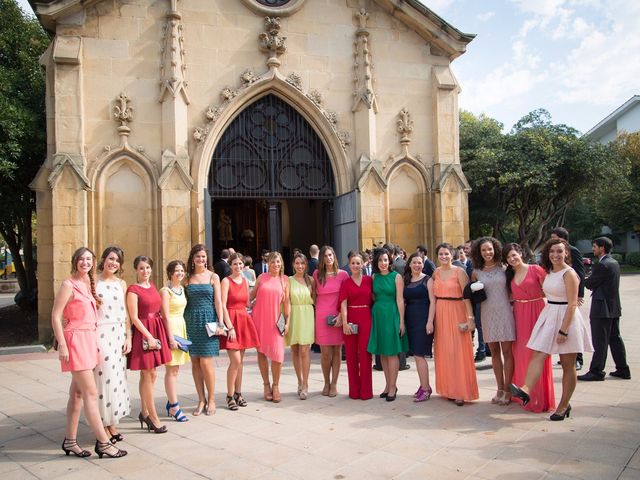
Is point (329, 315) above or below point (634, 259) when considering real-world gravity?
below

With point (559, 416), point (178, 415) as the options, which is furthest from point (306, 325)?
point (559, 416)

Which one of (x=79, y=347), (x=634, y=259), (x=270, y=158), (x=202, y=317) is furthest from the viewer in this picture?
(x=634, y=259)

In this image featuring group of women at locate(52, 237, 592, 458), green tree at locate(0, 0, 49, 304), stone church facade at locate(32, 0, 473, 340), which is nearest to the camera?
group of women at locate(52, 237, 592, 458)

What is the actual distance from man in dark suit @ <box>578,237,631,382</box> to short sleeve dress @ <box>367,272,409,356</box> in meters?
2.66

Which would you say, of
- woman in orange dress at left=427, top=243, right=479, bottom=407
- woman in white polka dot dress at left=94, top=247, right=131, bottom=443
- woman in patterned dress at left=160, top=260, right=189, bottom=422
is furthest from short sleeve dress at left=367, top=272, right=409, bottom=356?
woman in white polka dot dress at left=94, top=247, right=131, bottom=443

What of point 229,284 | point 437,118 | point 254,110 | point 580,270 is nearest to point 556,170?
point 437,118

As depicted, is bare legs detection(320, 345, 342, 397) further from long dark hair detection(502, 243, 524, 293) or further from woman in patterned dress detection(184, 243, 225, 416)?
long dark hair detection(502, 243, 524, 293)

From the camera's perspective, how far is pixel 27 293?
17.2m

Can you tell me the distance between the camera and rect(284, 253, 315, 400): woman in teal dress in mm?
6680

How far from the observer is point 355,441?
198 inches

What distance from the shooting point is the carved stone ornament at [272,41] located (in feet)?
40.2

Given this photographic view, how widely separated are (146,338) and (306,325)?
2.11 metres

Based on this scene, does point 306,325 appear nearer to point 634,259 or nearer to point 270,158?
point 270,158

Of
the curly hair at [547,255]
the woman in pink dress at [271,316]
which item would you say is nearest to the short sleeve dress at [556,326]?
the curly hair at [547,255]
